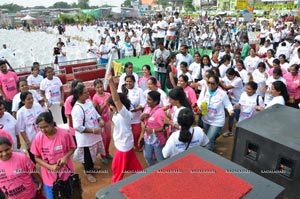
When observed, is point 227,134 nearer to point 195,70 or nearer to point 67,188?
point 195,70

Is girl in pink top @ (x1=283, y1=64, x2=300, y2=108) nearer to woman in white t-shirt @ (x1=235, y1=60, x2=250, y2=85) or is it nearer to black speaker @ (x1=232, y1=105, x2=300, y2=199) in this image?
woman in white t-shirt @ (x1=235, y1=60, x2=250, y2=85)

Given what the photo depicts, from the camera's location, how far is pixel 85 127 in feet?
12.4

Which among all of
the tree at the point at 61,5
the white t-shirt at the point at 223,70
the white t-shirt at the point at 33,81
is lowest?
the white t-shirt at the point at 33,81

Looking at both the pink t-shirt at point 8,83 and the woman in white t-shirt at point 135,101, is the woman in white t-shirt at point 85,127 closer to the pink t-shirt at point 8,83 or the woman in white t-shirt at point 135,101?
the woman in white t-shirt at point 135,101

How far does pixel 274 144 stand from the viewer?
7.63ft

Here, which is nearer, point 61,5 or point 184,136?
point 184,136

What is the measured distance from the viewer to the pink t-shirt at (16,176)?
2.73 meters

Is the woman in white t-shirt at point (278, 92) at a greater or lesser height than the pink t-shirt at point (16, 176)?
greater

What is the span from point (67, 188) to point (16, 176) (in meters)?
0.56

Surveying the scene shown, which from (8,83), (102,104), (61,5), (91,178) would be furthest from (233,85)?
(61,5)

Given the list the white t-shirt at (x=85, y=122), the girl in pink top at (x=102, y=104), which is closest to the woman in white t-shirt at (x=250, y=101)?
the girl in pink top at (x=102, y=104)

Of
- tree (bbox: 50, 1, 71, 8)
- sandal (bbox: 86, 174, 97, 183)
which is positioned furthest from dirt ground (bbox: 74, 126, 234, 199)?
tree (bbox: 50, 1, 71, 8)

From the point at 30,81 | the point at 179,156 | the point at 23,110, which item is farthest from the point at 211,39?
the point at 179,156

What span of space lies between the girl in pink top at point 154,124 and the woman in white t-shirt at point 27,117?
1.71 metres
